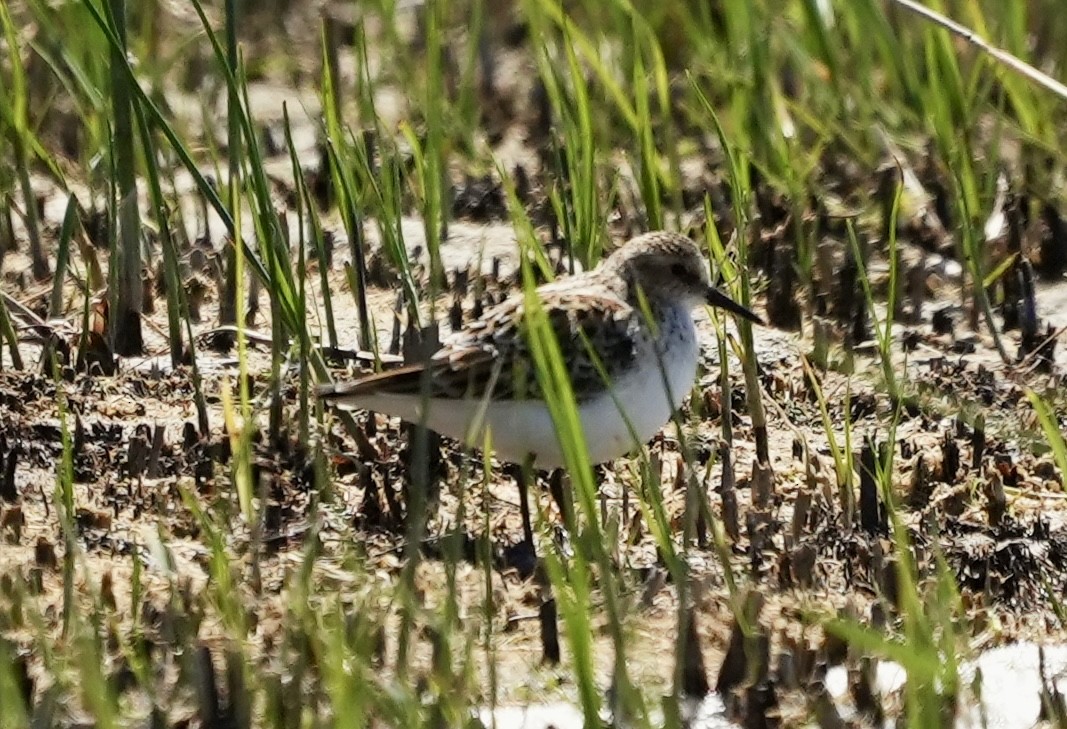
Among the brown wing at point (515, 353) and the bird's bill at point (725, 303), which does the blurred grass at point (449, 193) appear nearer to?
the bird's bill at point (725, 303)

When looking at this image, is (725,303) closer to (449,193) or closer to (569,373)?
(569,373)

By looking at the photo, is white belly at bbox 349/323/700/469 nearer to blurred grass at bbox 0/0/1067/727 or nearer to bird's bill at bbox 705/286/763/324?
blurred grass at bbox 0/0/1067/727

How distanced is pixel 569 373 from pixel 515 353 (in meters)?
0.14

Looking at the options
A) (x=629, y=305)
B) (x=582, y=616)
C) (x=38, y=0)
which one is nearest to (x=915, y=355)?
(x=629, y=305)

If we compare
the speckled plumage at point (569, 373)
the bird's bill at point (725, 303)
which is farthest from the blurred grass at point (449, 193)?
the speckled plumage at point (569, 373)

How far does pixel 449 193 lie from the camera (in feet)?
24.9

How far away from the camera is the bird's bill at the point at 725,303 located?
5645 millimetres

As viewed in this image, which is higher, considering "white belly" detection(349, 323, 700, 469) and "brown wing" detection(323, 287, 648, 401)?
"brown wing" detection(323, 287, 648, 401)

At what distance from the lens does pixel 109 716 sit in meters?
3.29

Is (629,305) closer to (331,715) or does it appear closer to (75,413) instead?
(75,413)

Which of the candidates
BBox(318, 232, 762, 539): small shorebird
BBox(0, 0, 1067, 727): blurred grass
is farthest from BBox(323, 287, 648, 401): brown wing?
BBox(0, 0, 1067, 727): blurred grass

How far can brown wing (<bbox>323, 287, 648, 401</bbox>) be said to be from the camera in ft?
16.6

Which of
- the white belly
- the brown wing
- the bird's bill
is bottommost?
the white belly

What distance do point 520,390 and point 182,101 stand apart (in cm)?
457
